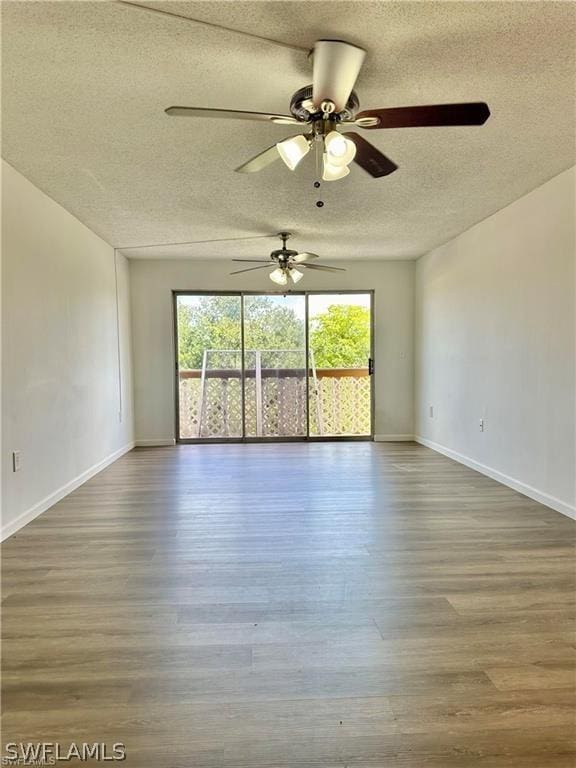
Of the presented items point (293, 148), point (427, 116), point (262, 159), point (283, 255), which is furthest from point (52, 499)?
point (427, 116)

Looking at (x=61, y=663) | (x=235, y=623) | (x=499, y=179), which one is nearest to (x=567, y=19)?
(x=499, y=179)

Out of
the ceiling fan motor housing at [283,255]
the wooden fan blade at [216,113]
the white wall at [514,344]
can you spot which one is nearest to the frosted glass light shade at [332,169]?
the wooden fan blade at [216,113]

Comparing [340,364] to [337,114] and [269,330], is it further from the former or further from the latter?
[337,114]

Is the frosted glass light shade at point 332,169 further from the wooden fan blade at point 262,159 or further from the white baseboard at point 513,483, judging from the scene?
the white baseboard at point 513,483

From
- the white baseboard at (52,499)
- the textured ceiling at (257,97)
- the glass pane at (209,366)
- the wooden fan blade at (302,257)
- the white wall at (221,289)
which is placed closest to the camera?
the textured ceiling at (257,97)

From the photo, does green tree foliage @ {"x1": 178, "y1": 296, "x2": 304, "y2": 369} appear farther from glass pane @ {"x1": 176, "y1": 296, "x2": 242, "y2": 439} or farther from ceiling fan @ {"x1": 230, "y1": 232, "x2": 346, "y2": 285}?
ceiling fan @ {"x1": 230, "y1": 232, "x2": 346, "y2": 285}

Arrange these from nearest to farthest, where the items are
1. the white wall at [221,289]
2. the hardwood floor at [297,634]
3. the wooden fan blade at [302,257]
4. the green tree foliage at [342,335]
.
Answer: the hardwood floor at [297,634], the wooden fan blade at [302,257], the white wall at [221,289], the green tree foliage at [342,335]

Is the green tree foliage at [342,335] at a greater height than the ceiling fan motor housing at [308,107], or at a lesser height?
lesser

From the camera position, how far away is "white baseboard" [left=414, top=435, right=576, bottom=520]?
3.03 m

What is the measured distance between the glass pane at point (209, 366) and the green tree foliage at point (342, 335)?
112 centimetres

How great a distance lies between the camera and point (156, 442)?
586 centimetres

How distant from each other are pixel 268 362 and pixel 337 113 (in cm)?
433

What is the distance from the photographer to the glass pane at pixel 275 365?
6.01 m

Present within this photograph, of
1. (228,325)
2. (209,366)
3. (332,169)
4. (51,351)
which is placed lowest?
(209,366)
